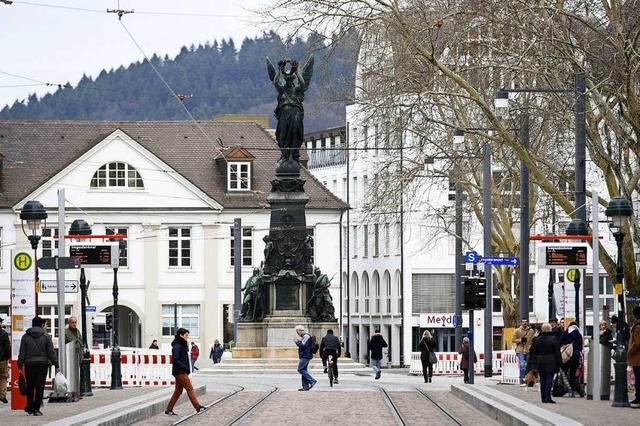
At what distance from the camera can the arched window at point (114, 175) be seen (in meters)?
90.7

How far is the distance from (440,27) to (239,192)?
53.1 meters

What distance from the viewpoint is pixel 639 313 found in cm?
3150

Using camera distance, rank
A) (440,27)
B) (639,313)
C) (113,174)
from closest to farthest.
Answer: (639,313), (440,27), (113,174)

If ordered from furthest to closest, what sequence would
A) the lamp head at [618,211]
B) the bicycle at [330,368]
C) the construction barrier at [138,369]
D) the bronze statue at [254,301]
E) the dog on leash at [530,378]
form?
1. the bronze statue at [254,301]
2. the construction barrier at [138,369]
3. the bicycle at [330,368]
4. the dog on leash at [530,378]
5. the lamp head at [618,211]

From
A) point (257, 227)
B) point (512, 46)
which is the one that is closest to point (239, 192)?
point (257, 227)

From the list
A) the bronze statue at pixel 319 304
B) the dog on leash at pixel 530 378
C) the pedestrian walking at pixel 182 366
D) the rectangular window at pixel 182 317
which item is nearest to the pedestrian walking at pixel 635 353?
the pedestrian walking at pixel 182 366

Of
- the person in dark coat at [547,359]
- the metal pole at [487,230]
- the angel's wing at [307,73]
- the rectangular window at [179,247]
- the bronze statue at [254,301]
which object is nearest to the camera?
the person in dark coat at [547,359]

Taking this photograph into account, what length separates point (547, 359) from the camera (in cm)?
3344

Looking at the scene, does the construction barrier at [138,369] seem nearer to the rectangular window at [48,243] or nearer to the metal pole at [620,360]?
the metal pole at [620,360]

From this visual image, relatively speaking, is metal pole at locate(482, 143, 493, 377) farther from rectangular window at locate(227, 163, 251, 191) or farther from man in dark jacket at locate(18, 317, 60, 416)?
rectangular window at locate(227, 163, 251, 191)

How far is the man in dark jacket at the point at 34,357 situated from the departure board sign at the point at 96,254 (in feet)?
23.0

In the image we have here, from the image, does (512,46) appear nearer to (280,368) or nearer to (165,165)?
(280,368)

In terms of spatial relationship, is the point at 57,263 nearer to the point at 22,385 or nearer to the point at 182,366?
the point at 182,366

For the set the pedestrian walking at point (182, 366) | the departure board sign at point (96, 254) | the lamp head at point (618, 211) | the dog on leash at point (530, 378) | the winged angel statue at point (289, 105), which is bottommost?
the dog on leash at point (530, 378)
